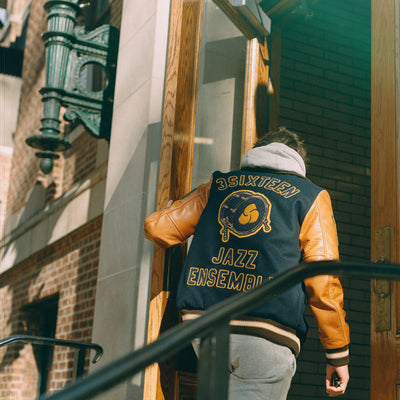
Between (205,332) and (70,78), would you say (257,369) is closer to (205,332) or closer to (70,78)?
(205,332)

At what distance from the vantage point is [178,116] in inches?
163

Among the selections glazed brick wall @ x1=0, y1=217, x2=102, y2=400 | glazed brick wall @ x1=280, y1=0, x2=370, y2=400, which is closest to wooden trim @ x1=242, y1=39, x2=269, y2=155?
glazed brick wall @ x1=280, y1=0, x2=370, y2=400

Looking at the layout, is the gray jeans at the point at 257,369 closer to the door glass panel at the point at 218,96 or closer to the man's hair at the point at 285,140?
the man's hair at the point at 285,140

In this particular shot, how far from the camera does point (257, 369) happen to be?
2387 mm

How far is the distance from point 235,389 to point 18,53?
9909 mm

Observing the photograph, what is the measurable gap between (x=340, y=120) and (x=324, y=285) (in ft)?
13.7

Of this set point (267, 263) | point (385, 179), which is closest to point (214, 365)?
point (267, 263)

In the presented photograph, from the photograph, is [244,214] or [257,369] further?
[244,214]

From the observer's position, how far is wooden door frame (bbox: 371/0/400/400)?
2.73 metres

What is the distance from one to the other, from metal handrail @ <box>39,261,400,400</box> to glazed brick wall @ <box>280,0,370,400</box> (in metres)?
3.94

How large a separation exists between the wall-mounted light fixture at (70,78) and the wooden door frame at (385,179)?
119 inches

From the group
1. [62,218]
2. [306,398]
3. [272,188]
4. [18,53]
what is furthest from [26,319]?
[272,188]

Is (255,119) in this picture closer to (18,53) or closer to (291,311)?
(291,311)

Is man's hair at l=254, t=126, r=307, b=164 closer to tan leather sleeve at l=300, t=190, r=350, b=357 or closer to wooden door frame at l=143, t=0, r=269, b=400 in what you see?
tan leather sleeve at l=300, t=190, r=350, b=357
